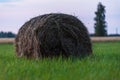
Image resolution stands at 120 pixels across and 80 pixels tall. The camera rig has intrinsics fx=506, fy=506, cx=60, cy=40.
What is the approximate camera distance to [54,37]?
13477 millimetres

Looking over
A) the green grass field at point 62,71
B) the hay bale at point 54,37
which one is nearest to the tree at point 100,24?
the hay bale at point 54,37

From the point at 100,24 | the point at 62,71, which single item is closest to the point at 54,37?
the point at 62,71

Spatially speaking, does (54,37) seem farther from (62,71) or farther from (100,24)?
(100,24)

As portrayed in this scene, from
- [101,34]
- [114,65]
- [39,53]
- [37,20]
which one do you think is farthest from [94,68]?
[101,34]

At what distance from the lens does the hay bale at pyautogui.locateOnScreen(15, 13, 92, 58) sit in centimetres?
1325

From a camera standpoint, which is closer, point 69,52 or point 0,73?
point 0,73

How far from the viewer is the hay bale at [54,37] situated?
13.2 m

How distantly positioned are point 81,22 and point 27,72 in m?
5.53

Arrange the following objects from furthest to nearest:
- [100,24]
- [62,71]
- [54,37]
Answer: [100,24]
[54,37]
[62,71]

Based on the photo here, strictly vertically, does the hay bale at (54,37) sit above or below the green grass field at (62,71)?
above

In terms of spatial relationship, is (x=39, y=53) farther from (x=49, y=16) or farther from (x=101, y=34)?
(x=101, y=34)

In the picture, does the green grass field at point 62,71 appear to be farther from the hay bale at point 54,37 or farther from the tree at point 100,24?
the tree at point 100,24

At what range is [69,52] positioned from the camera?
1334cm

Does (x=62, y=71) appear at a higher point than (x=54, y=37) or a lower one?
lower
